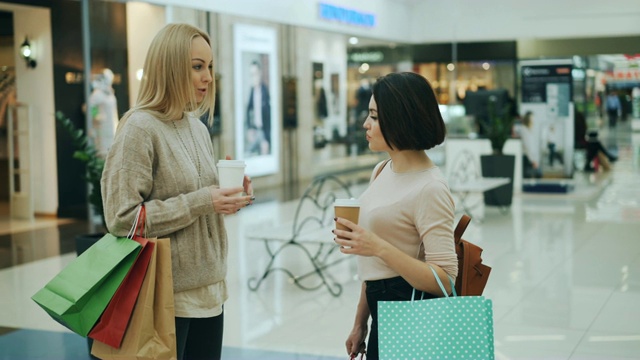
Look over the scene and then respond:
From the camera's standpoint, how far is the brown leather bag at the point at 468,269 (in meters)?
2.34

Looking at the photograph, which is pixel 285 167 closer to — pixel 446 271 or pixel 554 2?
pixel 554 2

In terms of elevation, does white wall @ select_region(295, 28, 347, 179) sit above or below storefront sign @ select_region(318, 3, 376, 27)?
below

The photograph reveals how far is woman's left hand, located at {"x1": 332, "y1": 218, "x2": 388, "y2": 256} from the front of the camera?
83.6 inches

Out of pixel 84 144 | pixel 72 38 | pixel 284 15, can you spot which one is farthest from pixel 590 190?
pixel 84 144

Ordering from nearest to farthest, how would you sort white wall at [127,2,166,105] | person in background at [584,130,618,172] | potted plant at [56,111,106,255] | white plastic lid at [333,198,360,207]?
1. white plastic lid at [333,198,360,207]
2. potted plant at [56,111,106,255]
3. white wall at [127,2,166,105]
4. person in background at [584,130,618,172]

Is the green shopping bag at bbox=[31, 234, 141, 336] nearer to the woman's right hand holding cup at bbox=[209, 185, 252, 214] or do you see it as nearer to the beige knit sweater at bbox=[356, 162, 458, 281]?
the woman's right hand holding cup at bbox=[209, 185, 252, 214]

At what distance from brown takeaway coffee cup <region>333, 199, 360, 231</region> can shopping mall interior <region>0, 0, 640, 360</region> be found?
3.00m

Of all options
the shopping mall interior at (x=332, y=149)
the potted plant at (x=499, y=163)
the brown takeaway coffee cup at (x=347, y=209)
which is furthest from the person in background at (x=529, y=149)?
the brown takeaway coffee cup at (x=347, y=209)

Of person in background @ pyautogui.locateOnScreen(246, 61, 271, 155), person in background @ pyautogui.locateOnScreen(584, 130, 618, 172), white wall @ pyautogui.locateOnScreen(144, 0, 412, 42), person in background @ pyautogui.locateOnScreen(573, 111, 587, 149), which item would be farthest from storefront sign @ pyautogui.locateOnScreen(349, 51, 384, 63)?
person in background @ pyautogui.locateOnScreen(584, 130, 618, 172)

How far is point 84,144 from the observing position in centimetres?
607

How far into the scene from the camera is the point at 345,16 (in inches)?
701

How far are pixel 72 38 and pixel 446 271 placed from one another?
10121 millimetres

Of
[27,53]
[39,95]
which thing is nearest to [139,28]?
[27,53]

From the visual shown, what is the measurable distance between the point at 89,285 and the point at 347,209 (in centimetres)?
73
